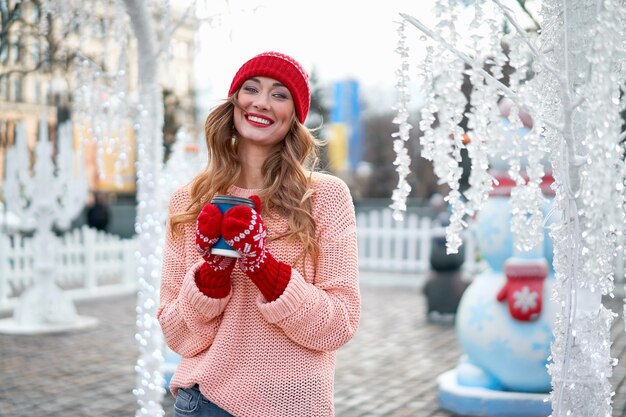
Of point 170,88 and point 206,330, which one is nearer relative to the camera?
point 206,330

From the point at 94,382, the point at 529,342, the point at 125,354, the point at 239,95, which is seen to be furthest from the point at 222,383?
the point at 125,354

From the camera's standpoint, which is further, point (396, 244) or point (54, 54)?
point (396, 244)

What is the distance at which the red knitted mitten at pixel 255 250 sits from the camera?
1810 mm

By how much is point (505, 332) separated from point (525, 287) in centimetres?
32

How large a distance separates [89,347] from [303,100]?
5.68 m

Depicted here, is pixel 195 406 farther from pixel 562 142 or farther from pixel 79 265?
pixel 79 265

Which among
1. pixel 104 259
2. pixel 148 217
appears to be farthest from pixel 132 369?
pixel 104 259

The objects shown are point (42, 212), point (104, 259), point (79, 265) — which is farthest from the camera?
point (104, 259)

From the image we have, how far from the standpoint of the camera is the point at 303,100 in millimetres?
2189

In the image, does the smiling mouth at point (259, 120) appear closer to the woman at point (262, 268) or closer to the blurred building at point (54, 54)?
the woman at point (262, 268)

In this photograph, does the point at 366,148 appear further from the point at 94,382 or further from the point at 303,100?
the point at 303,100

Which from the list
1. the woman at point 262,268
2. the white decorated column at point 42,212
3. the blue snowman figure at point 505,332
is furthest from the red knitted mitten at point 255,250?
the white decorated column at point 42,212

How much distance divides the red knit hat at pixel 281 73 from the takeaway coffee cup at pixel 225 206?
0.41 meters

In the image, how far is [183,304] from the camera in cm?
204
